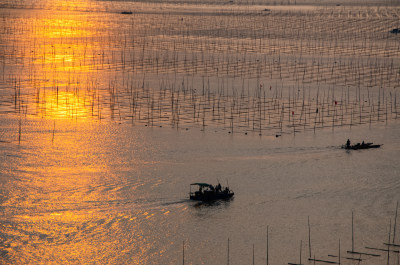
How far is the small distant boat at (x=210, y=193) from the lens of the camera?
2445 cm

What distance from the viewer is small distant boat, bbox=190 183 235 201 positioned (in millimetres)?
24448

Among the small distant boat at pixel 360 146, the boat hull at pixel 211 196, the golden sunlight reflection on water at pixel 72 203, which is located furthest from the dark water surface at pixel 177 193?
the small distant boat at pixel 360 146

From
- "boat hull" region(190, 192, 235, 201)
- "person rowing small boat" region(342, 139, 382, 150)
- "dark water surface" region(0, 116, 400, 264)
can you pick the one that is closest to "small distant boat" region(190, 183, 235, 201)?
"boat hull" region(190, 192, 235, 201)

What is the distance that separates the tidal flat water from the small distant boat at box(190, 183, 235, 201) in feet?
0.99

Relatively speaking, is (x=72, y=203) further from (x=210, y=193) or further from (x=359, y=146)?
(x=359, y=146)

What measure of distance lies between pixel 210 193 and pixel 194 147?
6.00 metres

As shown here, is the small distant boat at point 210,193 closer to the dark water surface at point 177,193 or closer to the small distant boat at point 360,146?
the dark water surface at point 177,193

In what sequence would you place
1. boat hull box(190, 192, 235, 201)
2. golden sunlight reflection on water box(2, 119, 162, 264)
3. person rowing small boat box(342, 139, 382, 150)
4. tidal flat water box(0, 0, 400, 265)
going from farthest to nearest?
person rowing small boat box(342, 139, 382, 150) → boat hull box(190, 192, 235, 201) → tidal flat water box(0, 0, 400, 265) → golden sunlight reflection on water box(2, 119, 162, 264)

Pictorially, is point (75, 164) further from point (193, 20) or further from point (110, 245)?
point (193, 20)

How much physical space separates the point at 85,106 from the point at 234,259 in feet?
62.0

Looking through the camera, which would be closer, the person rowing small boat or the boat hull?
the boat hull

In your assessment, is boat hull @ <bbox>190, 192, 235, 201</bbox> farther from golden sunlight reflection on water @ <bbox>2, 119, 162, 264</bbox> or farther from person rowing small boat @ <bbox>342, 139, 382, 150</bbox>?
person rowing small boat @ <bbox>342, 139, 382, 150</bbox>

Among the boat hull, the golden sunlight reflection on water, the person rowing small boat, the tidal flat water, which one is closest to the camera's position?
the golden sunlight reflection on water

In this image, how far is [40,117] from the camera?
115ft
